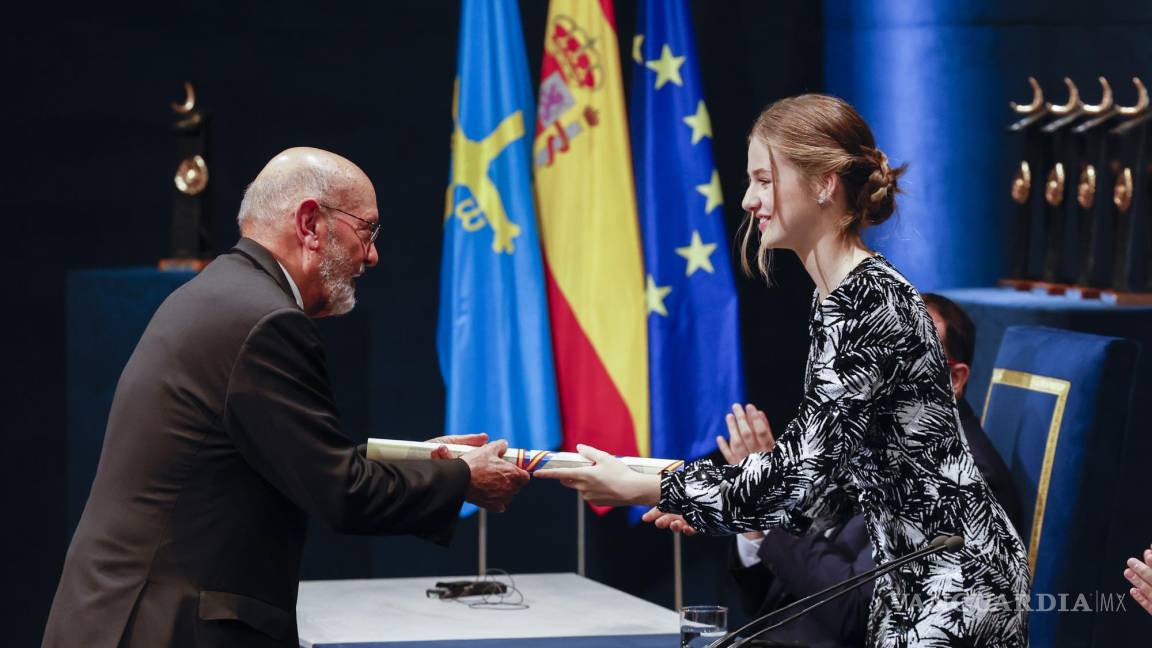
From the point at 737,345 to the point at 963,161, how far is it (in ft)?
3.02

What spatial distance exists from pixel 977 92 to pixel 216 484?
3177 mm

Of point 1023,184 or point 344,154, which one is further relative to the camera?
point 344,154

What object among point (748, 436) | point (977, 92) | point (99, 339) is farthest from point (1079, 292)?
point (99, 339)

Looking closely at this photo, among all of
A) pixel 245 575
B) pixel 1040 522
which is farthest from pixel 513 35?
pixel 245 575

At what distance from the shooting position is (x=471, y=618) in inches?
135

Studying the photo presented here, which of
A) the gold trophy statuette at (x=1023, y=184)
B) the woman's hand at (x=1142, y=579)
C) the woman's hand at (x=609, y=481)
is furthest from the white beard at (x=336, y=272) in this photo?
the gold trophy statuette at (x=1023, y=184)

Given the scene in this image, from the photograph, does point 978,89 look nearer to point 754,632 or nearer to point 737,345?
point 737,345

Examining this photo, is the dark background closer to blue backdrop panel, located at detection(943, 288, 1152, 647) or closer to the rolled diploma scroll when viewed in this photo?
blue backdrop panel, located at detection(943, 288, 1152, 647)

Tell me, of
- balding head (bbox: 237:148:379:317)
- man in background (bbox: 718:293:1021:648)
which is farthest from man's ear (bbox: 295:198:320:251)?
man in background (bbox: 718:293:1021:648)

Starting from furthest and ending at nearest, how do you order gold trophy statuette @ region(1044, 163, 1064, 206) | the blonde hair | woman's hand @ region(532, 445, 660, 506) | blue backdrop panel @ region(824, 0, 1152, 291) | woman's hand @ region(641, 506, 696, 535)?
blue backdrop panel @ region(824, 0, 1152, 291), gold trophy statuette @ region(1044, 163, 1064, 206), woman's hand @ region(641, 506, 696, 535), woman's hand @ region(532, 445, 660, 506), the blonde hair

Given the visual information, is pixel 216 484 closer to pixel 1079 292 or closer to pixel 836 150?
pixel 836 150

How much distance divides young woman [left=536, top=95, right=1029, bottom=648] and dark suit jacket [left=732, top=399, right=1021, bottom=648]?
2.62ft

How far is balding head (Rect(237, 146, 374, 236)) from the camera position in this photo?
239cm

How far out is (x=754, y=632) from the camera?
187 centimetres
